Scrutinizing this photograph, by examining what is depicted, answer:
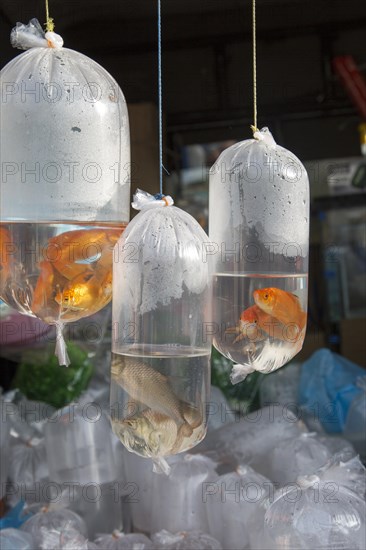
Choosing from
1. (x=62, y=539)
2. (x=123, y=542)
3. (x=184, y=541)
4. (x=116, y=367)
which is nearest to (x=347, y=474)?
(x=184, y=541)

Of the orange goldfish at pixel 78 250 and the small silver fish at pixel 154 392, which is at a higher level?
the orange goldfish at pixel 78 250

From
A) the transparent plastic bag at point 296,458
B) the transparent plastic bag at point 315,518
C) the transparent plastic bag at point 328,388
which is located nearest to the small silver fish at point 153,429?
the transparent plastic bag at point 315,518

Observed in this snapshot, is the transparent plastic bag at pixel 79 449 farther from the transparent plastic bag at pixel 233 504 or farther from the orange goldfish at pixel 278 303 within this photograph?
the orange goldfish at pixel 278 303

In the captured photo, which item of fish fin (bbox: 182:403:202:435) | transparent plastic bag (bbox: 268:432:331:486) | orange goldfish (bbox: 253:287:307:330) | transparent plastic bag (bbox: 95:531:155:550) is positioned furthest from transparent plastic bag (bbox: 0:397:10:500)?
orange goldfish (bbox: 253:287:307:330)

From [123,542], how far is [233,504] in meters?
0.36

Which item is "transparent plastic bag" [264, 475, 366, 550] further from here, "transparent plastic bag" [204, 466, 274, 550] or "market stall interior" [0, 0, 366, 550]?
"transparent plastic bag" [204, 466, 274, 550]

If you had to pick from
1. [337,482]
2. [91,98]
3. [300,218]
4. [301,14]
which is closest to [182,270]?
[300,218]

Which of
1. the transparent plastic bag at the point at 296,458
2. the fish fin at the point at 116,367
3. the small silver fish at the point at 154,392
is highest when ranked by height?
the fish fin at the point at 116,367

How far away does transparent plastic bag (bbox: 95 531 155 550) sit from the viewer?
210cm

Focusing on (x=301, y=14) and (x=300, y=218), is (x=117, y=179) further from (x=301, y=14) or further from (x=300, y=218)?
(x=301, y=14)

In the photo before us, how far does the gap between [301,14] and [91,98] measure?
7.09ft

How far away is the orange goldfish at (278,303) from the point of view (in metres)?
1.28

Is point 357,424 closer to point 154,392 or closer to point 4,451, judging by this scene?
point 4,451

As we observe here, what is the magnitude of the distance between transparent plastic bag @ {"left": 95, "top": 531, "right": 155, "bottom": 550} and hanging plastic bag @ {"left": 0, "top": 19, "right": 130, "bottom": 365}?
1.02m
